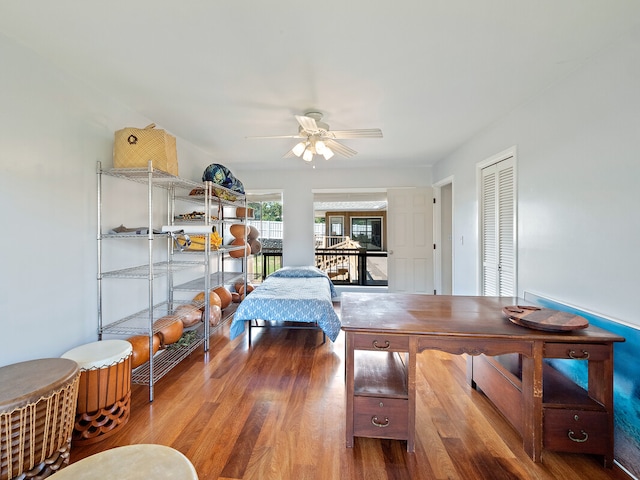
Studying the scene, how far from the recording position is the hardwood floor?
1530 mm

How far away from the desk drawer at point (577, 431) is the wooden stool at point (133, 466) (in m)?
1.89

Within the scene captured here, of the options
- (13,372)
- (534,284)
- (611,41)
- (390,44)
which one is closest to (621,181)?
(611,41)

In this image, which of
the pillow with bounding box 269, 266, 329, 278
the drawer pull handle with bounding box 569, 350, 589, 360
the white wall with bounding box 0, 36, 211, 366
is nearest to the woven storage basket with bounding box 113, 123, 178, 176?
the white wall with bounding box 0, 36, 211, 366

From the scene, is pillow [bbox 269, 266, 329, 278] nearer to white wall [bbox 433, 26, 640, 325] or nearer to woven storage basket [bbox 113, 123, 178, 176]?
woven storage basket [bbox 113, 123, 178, 176]

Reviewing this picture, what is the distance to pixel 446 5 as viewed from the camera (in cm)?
136

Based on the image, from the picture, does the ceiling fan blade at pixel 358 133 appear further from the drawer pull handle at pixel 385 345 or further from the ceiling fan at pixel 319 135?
the drawer pull handle at pixel 385 345

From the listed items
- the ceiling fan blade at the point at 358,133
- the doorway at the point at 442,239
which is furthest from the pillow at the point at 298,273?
the ceiling fan blade at the point at 358,133

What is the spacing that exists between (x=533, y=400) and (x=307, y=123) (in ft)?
7.87

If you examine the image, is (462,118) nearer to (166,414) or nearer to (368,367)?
(368,367)

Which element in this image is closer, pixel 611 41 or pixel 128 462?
pixel 128 462

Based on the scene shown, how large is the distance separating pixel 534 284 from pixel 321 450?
6.88 feet

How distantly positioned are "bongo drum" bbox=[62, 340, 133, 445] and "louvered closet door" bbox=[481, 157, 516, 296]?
3.28 m

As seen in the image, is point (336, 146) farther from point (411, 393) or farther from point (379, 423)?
point (379, 423)

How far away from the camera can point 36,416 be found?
1.31m
